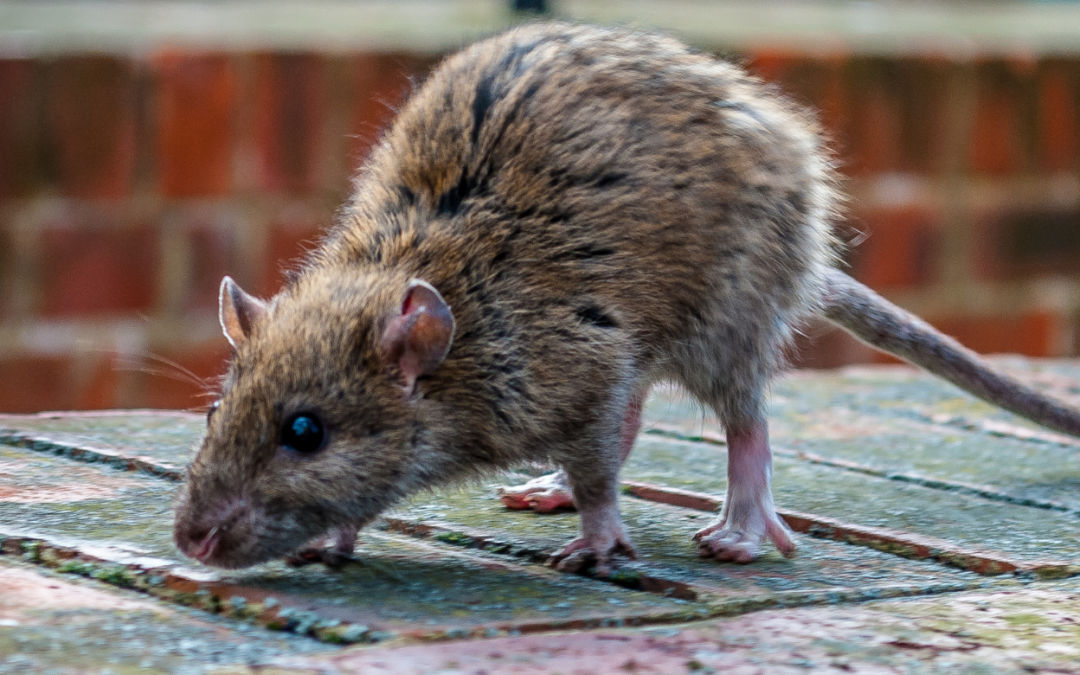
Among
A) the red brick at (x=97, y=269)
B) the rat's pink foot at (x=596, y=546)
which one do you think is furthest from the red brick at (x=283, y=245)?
the rat's pink foot at (x=596, y=546)

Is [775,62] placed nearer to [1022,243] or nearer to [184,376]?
[1022,243]

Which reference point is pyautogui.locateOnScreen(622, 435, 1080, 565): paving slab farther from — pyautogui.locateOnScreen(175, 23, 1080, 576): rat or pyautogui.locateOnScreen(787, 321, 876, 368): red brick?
pyautogui.locateOnScreen(787, 321, 876, 368): red brick

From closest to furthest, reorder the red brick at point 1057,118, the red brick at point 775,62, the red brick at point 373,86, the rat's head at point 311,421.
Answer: the rat's head at point 311,421 < the red brick at point 373,86 < the red brick at point 775,62 < the red brick at point 1057,118

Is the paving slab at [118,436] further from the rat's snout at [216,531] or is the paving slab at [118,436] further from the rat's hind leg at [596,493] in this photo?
the rat's hind leg at [596,493]

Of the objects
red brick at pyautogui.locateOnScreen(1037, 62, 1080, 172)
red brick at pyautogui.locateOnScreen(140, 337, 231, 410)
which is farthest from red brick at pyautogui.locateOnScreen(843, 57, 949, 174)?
red brick at pyautogui.locateOnScreen(140, 337, 231, 410)

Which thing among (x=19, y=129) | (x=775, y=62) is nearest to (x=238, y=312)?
(x=19, y=129)

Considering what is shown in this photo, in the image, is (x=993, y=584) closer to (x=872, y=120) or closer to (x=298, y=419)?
(x=298, y=419)

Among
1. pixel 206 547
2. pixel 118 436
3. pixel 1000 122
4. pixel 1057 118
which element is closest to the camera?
pixel 206 547
